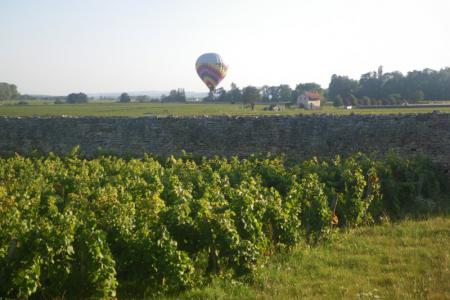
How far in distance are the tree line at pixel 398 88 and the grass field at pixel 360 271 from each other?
54.8 metres

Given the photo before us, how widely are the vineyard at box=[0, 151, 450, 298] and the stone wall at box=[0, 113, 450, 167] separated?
205 inches

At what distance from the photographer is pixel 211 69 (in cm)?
4547

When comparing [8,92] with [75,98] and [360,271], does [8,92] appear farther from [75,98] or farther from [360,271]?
[360,271]

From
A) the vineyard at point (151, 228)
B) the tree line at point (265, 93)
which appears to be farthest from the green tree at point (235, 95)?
the vineyard at point (151, 228)

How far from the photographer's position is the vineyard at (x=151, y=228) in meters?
5.13

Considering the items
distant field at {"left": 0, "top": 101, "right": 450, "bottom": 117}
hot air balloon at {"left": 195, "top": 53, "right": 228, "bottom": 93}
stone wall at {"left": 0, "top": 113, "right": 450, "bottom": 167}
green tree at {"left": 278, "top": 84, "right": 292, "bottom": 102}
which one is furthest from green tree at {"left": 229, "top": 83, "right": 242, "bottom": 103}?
stone wall at {"left": 0, "top": 113, "right": 450, "bottom": 167}

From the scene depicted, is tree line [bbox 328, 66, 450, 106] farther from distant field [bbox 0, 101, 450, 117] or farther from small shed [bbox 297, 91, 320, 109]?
distant field [bbox 0, 101, 450, 117]

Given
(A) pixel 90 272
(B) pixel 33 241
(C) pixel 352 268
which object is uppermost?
(B) pixel 33 241

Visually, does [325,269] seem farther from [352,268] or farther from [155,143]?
[155,143]

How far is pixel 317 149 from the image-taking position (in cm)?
1504

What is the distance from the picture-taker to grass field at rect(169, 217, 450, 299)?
5.77 meters

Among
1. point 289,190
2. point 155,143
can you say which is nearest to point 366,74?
point 155,143

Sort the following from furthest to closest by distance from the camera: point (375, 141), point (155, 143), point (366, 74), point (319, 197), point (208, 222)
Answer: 1. point (366, 74)
2. point (155, 143)
3. point (375, 141)
4. point (319, 197)
5. point (208, 222)

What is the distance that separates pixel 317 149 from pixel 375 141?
169cm
